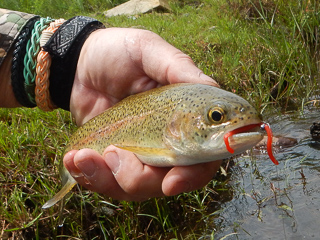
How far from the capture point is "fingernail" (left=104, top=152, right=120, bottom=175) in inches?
107

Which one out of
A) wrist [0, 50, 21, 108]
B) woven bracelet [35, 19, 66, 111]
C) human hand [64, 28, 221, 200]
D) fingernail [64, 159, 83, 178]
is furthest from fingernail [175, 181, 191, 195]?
wrist [0, 50, 21, 108]

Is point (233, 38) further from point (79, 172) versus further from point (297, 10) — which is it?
point (79, 172)

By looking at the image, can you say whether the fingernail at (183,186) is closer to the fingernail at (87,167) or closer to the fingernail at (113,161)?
the fingernail at (113,161)

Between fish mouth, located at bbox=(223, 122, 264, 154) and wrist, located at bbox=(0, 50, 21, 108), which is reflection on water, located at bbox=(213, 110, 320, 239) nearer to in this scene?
fish mouth, located at bbox=(223, 122, 264, 154)

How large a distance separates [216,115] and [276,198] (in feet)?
5.93

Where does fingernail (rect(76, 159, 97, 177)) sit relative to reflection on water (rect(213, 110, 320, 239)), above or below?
above

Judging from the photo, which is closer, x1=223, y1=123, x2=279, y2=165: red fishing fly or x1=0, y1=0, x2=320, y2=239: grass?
x1=223, y1=123, x2=279, y2=165: red fishing fly

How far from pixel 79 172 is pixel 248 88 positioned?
A: 3257 mm

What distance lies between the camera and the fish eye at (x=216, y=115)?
2.21m

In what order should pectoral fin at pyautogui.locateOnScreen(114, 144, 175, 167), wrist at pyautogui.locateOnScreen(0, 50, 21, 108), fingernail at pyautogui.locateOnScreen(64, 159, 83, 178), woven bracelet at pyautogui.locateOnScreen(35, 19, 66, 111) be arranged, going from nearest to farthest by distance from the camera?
pectoral fin at pyautogui.locateOnScreen(114, 144, 175, 167)
fingernail at pyautogui.locateOnScreen(64, 159, 83, 178)
woven bracelet at pyautogui.locateOnScreen(35, 19, 66, 111)
wrist at pyautogui.locateOnScreen(0, 50, 21, 108)

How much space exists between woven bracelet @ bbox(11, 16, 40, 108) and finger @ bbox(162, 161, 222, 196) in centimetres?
173

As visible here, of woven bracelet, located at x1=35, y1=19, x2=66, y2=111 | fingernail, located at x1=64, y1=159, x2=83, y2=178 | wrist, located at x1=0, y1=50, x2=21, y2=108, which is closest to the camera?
fingernail, located at x1=64, y1=159, x2=83, y2=178

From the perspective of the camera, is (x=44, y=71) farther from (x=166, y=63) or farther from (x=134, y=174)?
(x=134, y=174)

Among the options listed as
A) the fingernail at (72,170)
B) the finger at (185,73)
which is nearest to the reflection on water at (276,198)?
the fingernail at (72,170)
